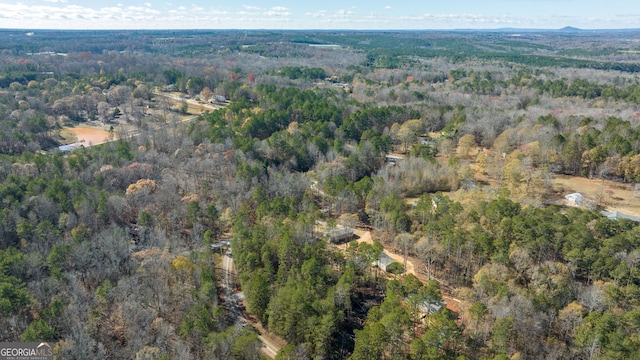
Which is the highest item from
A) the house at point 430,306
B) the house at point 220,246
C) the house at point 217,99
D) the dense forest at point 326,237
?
the house at point 217,99

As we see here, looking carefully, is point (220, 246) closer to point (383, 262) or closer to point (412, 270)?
point (383, 262)

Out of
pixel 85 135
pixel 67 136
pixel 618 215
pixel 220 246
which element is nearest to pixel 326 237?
pixel 220 246

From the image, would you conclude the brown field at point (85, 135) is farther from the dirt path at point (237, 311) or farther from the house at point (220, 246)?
the dirt path at point (237, 311)

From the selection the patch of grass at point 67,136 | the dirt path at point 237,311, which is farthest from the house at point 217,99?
the dirt path at point 237,311

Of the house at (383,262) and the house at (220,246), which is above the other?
the house at (383,262)

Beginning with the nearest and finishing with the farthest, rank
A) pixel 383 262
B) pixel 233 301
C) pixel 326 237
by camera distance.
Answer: pixel 233 301, pixel 383 262, pixel 326 237

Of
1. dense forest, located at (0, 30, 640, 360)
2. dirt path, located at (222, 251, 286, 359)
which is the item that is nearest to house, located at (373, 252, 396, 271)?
dense forest, located at (0, 30, 640, 360)

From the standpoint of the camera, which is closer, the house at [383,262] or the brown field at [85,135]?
the house at [383,262]
